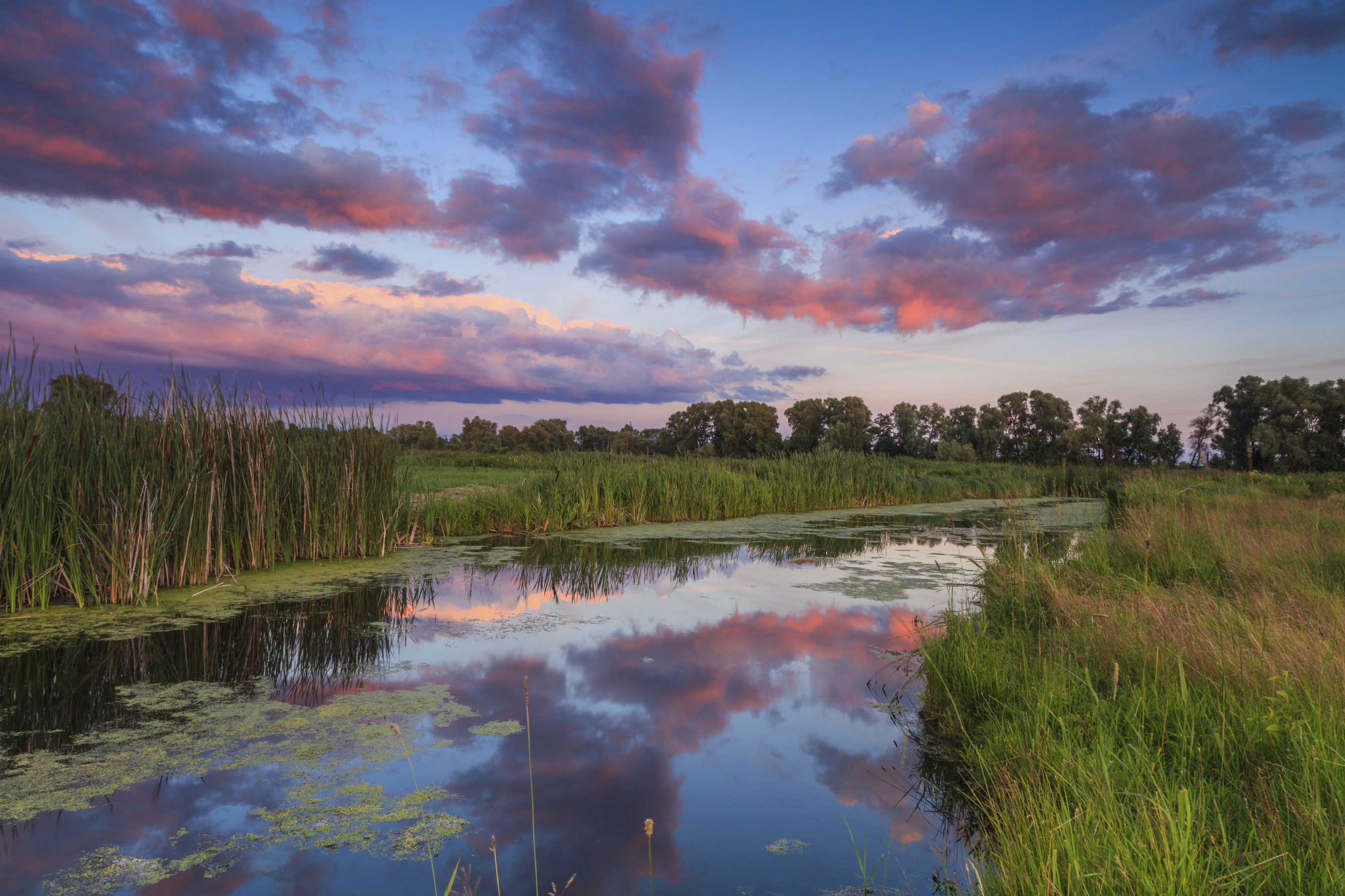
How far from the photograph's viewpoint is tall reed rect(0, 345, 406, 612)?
17.4 ft

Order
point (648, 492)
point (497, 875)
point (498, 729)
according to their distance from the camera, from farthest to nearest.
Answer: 1. point (648, 492)
2. point (498, 729)
3. point (497, 875)

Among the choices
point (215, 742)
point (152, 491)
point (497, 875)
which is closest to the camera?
point (497, 875)

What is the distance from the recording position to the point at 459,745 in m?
3.45

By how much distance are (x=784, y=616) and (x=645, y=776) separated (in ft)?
10.9

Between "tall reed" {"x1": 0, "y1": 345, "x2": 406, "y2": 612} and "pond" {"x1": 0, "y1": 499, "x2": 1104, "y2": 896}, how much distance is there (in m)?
0.48

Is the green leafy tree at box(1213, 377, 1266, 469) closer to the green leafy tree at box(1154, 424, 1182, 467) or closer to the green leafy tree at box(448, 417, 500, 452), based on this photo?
the green leafy tree at box(1154, 424, 1182, 467)

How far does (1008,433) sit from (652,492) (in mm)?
57709

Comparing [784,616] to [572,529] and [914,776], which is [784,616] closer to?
[914,776]

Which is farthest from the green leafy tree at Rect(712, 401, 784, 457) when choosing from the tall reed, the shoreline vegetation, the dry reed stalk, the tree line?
the dry reed stalk

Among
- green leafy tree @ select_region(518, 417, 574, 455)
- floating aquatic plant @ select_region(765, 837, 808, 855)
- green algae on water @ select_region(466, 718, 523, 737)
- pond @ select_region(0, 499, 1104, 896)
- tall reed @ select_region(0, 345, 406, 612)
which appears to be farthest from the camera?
green leafy tree @ select_region(518, 417, 574, 455)

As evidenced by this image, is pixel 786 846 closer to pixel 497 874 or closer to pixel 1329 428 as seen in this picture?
pixel 497 874

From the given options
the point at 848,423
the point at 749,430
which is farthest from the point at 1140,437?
the point at 749,430

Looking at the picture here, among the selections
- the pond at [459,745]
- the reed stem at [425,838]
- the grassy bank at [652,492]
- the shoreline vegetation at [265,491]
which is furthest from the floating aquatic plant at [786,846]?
the grassy bank at [652,492]

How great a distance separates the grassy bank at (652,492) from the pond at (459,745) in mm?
4006
